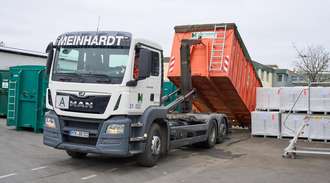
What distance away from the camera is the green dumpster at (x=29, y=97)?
1438 centimetres

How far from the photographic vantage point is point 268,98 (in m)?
15.9

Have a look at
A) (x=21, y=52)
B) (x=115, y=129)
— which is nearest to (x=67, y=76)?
(x=115, y=129)

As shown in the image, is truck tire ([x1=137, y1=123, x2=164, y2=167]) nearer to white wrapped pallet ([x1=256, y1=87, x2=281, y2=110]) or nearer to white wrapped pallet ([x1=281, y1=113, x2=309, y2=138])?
white wrapped pallet ([x1=281, y1=113, x2=309, y2=138])

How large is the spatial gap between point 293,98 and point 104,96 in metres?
9.21

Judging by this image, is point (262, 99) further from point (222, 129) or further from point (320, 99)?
point (222, 129)

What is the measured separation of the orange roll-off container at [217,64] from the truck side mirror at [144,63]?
469 cm

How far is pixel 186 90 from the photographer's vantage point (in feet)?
43.8

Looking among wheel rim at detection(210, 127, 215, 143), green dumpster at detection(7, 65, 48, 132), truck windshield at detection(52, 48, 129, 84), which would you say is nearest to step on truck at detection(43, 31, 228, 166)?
truck windshield at detection(52, 48, 129, 84)

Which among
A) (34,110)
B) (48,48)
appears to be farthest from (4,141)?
(48,48)

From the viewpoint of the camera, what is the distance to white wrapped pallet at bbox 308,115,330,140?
1466cm

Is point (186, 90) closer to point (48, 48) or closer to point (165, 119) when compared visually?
point (165, 119)

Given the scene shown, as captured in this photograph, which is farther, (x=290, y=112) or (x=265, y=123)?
(x=265, y=123)

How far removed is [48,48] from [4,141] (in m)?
4.49

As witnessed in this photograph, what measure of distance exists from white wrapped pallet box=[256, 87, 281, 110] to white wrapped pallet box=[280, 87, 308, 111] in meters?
0.19
